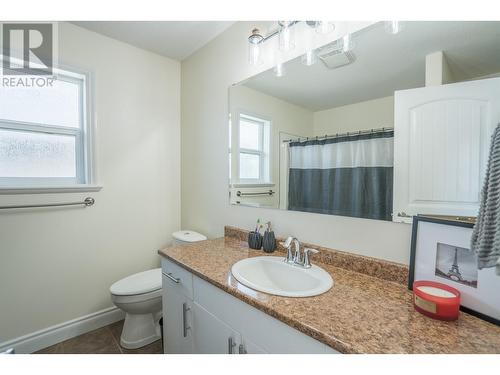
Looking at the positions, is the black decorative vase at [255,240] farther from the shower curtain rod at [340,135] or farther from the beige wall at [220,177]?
the shower curtain rod at [340,135]

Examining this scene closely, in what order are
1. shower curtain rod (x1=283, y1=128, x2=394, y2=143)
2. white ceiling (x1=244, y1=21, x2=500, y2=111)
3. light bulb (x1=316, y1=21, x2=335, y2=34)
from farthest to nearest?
light bulb (x1=316, y1=21, x2=335, y2=34), shower curtain rod (x1=283, y1=128, x2=394, y2=143), white ceiling (x1=244, y1=21, x2=500, y2=111)

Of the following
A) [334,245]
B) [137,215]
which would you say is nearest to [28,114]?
[137,215]

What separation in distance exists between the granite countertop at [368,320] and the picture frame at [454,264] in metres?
0.05

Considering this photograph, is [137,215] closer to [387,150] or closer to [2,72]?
[2,72]

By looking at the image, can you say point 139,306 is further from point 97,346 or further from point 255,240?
point 255,240

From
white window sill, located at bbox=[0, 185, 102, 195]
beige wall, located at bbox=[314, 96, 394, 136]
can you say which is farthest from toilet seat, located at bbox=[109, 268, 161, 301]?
beige wall, located at bbox=[314, 96, 394, 136]

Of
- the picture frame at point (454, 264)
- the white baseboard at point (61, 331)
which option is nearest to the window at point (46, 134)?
the white baseboard at point (61, 331)

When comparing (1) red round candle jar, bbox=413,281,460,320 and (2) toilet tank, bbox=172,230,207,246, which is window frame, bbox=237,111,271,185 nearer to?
(2) toilet tank, bbox=172,230,207,246

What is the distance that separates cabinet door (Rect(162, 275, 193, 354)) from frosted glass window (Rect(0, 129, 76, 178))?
47.9 inches

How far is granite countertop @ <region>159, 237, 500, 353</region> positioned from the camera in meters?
0.60

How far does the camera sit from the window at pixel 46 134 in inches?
62.2

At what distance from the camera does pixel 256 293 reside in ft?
2.85

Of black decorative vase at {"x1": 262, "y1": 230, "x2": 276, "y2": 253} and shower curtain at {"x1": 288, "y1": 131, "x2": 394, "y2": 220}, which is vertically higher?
shower curtain at {"x1": 288, "y1": 131, "x2": 394, "y2": 220}

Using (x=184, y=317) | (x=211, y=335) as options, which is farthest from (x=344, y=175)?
(x=184, y=317)
